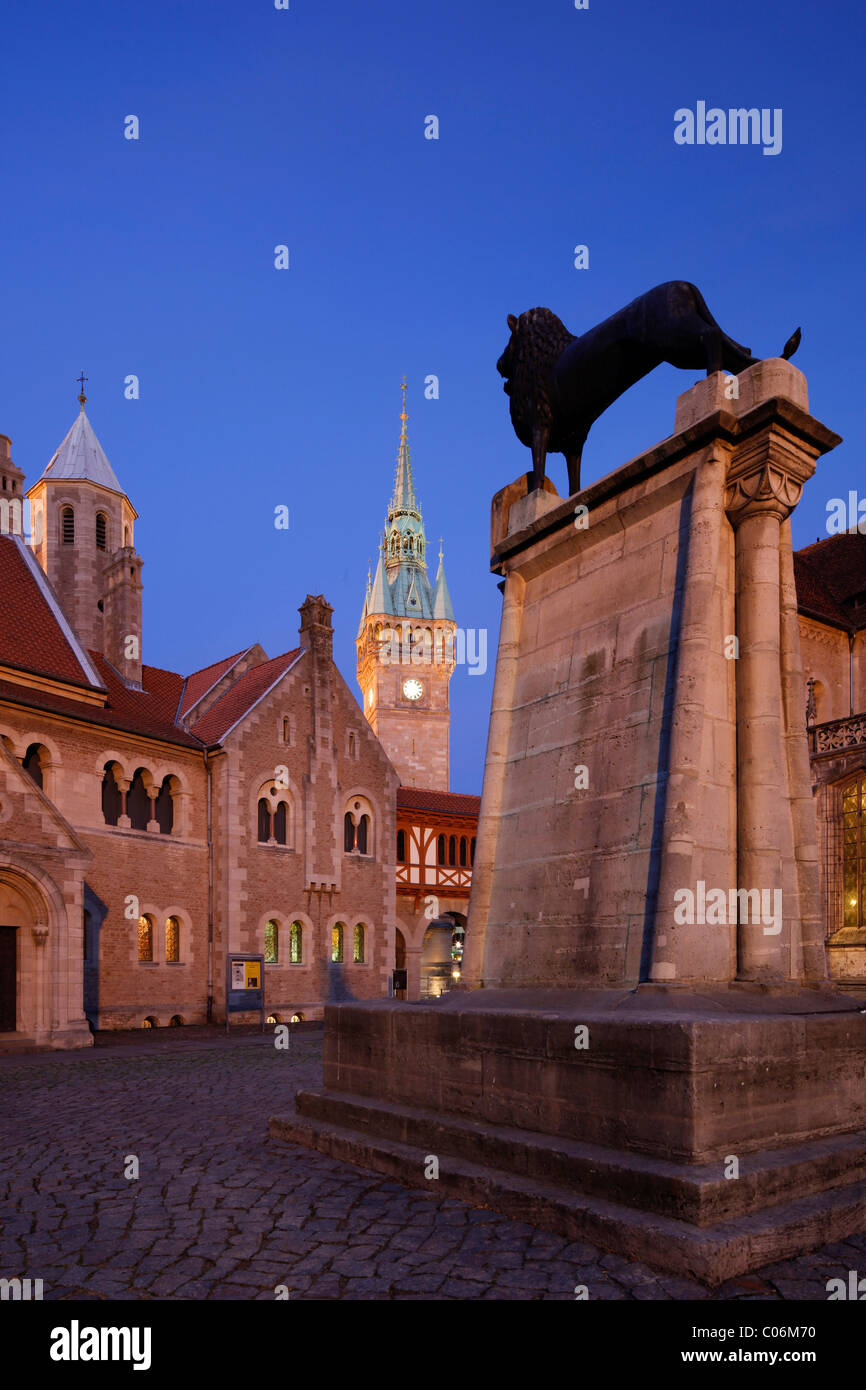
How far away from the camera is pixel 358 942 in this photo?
3509 cm

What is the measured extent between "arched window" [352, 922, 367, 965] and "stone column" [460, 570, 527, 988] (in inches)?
1086

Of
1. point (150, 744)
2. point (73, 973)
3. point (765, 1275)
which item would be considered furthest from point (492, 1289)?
point (150, 744)

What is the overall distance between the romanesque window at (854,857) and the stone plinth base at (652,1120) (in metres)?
17.9

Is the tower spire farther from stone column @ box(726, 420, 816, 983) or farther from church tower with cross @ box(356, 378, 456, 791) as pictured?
stone column @ box(726, 420, 816, 983)

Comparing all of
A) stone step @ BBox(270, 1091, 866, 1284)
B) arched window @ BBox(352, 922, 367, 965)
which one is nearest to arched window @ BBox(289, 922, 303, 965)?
arched window @ BBox(352, 922, 367, 965)

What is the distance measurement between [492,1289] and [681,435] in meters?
5.69

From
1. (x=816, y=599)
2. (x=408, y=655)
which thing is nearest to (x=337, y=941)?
(x=816, y=599)

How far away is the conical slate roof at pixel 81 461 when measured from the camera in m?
39.7

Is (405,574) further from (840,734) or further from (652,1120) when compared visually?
(652,1120)

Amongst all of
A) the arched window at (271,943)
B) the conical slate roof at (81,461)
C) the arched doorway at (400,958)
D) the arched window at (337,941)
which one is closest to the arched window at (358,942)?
the arched window at (337,941)

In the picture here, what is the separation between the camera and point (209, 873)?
30250 millimetres

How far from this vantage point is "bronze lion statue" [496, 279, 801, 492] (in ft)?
23.8
